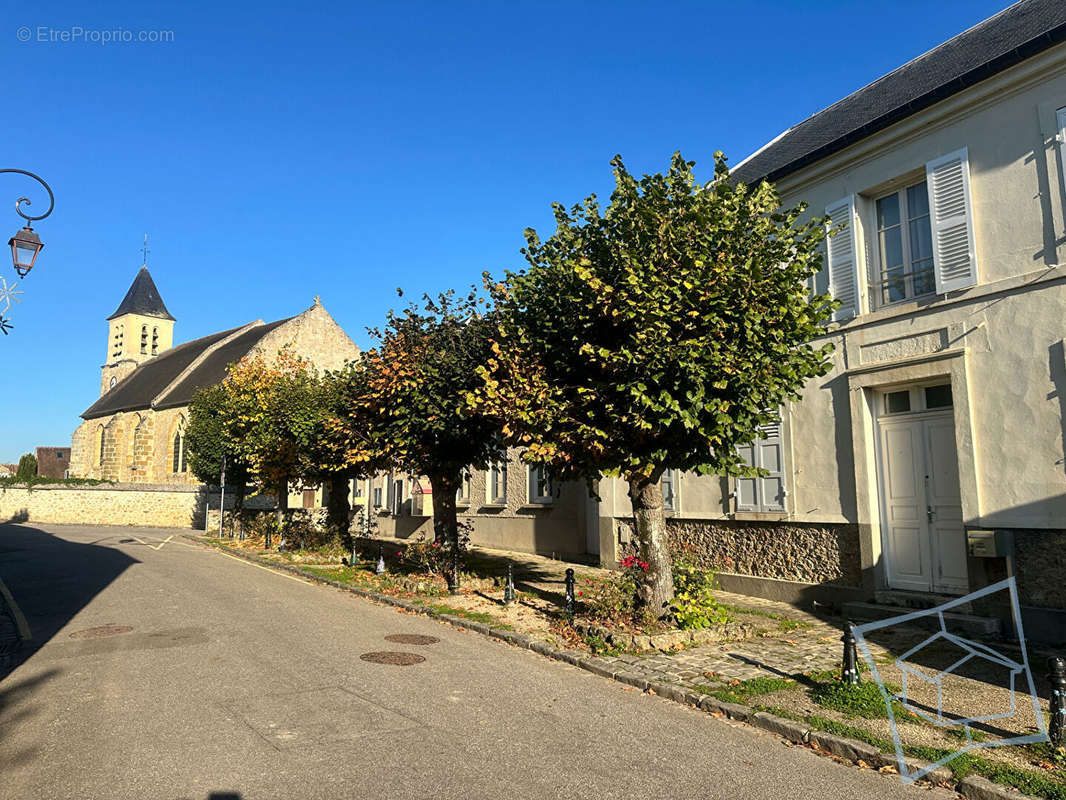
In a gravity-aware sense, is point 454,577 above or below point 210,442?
below

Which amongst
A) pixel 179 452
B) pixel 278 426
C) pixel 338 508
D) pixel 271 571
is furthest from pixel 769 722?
pixel 179 452

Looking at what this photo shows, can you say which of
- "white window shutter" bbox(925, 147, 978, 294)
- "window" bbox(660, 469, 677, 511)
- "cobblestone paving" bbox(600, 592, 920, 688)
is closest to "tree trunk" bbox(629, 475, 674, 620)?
"cobblestone paving" bbox(600, 592, 920, 688)

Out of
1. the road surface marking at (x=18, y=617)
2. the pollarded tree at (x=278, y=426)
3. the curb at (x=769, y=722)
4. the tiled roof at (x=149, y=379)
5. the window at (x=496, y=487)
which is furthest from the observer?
the tiled roof at (x=149, y=379)

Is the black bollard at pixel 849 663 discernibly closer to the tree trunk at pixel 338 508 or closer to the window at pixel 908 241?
the window at pixel 908 241

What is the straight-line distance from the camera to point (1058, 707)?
5.11 m

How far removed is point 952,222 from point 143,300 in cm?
6956

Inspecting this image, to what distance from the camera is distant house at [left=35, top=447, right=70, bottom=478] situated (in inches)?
2810

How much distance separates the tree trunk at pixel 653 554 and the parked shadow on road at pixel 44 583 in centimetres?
664

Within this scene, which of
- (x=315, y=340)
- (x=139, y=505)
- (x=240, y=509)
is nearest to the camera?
(x=240, y=509)

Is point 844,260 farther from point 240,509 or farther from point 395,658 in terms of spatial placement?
point 240,509

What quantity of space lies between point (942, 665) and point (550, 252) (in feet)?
21.5

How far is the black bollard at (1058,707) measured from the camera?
198 inches

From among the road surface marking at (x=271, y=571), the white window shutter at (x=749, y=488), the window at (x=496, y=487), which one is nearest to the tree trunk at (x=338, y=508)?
the road surface marking at (x=271, y=571)

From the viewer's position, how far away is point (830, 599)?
35.6 ft
